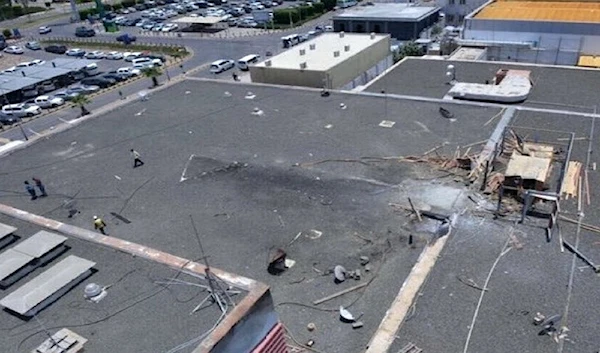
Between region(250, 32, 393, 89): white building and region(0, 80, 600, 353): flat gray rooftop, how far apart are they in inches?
97.0

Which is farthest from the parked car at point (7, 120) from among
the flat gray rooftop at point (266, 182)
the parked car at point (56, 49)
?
the parked car at point (56, 49)

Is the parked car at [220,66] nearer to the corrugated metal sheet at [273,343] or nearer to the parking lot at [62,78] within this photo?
the parking lot at [62,78]

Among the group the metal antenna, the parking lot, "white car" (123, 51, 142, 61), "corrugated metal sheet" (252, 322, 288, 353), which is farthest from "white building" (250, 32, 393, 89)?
"white car" (123, 51, 142, 61)

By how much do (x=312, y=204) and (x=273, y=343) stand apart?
9.17m

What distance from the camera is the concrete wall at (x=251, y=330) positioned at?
11023 millimetres

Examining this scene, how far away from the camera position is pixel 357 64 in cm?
3853

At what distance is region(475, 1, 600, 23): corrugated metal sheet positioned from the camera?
1666 inches

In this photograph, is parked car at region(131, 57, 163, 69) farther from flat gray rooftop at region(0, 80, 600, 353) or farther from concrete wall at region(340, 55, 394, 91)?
concrete wall at region(340, 55, 394, 91)

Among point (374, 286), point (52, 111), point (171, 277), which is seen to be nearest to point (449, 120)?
point (374, 286)

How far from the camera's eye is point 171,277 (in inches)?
527

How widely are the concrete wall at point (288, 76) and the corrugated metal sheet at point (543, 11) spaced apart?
1996cm

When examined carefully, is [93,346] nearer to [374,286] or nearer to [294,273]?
[294,273]

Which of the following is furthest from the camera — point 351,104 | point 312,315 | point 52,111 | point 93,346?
point 52,111

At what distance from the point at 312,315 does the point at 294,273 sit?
2.02 meters
